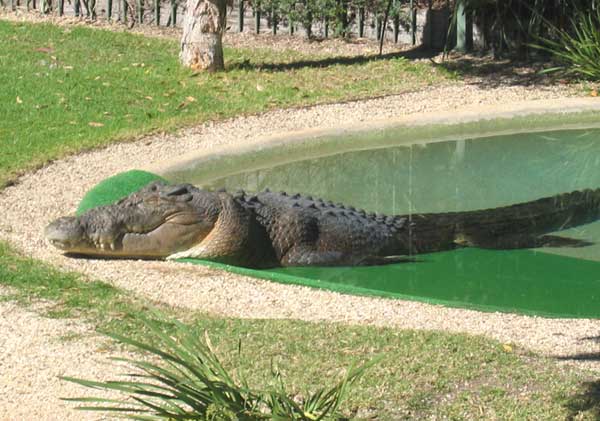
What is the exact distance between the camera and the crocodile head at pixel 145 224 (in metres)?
8.31

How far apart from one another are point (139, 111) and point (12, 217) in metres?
4.06

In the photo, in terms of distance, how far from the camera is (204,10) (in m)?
14.4

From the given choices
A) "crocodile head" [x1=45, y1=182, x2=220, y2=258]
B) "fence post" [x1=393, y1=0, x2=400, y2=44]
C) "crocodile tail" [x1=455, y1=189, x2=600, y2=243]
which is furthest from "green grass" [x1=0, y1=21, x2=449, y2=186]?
"crocodile tail" [x1=455, y1=189, x2=600, y2=243]

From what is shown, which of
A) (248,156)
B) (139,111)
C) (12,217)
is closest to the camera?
(12,217)

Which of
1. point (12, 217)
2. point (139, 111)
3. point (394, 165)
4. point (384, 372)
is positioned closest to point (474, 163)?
point (394, 165)

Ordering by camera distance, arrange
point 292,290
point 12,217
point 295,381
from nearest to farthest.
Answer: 1. point 295,381
2. point 292,290
3. point 12,217

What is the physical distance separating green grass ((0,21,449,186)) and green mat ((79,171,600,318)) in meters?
2.84

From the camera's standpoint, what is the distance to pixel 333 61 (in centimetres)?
1562

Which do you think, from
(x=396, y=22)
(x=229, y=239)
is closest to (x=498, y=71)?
(x=396, y=22)

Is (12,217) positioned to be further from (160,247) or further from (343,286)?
(343,286)

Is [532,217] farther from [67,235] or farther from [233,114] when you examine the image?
[233,114]

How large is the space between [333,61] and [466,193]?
5.23 metres

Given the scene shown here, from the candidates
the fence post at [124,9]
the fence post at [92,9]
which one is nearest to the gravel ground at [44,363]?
the fence post at [124,9]

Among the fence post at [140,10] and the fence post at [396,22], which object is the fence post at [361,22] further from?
the fence post at [140,10]
